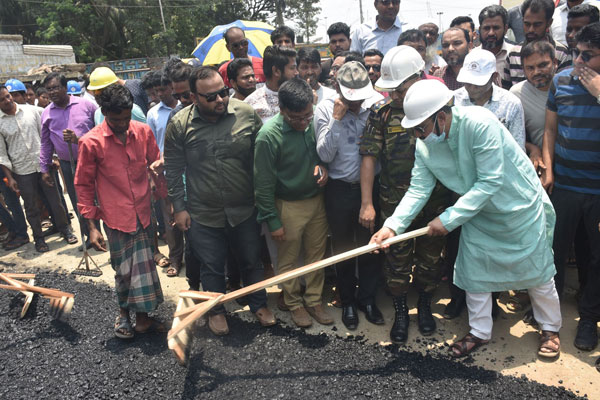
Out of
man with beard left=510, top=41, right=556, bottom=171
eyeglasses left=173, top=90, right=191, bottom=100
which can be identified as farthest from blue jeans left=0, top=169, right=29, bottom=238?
man with beard left=510, top=41, right=556, bottom=171

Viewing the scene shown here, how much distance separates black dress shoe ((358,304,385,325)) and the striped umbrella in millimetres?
4900

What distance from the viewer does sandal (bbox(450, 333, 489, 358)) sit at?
307 centimetres

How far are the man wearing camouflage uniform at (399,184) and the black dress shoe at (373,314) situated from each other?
0.17m

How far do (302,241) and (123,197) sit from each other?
150 cm

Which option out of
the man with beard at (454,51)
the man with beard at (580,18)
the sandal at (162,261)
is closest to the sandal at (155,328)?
the sandal at (162,261)

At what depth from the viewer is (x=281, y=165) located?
339 cm

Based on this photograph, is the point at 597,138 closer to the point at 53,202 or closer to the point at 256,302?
the point at 256,302

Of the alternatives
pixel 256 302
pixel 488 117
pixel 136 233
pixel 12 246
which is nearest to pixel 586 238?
pixel 488 117

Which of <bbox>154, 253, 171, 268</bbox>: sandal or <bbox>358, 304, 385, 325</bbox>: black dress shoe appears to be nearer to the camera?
<bbox>358, 304, 385, 325</bbox>: black dress shoe

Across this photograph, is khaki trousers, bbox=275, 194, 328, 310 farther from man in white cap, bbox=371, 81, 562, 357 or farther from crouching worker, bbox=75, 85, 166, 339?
crouching worker, bbox=75, 85, 166, 339

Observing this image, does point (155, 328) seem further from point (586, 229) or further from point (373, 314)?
point (586, 229)

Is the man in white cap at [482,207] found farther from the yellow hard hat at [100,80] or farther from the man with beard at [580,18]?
the yellow hard hat at [100,80]

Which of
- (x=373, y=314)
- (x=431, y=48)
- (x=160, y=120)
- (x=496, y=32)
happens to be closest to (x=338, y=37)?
(x=431, y=48)

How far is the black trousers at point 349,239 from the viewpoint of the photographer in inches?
137
